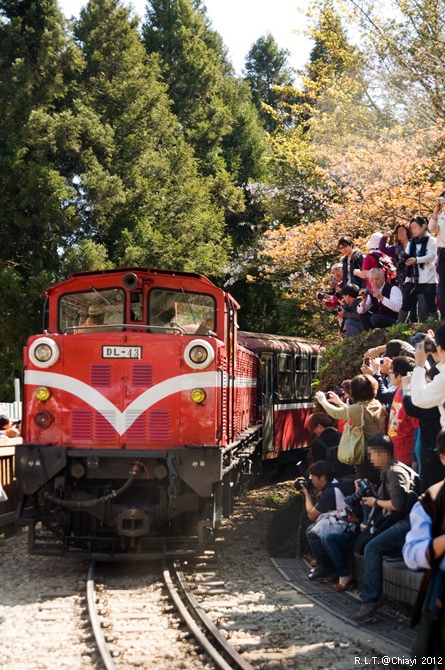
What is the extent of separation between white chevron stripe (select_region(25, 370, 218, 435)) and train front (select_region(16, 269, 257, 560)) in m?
0.01

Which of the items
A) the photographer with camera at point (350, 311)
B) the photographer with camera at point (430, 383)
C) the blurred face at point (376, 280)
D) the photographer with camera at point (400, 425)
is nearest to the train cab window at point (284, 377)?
the photographer with camera at point (350, 311)

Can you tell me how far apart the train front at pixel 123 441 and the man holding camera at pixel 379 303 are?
3.21 m

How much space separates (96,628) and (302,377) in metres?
14.2

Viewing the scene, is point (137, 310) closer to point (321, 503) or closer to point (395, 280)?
point (321, 503)

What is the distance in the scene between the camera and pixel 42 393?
10.2 meters

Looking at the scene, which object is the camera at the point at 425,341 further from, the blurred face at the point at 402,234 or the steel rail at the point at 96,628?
the blurred face at the point at 402,234

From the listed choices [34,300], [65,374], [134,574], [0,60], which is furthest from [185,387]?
[0,60]

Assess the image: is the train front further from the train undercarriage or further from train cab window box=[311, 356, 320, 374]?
train cab window box=[311, 356, 320, 374]

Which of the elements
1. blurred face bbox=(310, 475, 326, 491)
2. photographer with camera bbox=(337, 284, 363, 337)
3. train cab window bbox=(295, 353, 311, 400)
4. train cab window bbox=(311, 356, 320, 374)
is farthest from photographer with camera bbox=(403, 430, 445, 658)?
train cab window bbox=(311, 356, 320, 374)

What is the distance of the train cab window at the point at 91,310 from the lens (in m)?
10.9

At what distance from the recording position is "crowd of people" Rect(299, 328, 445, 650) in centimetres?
761

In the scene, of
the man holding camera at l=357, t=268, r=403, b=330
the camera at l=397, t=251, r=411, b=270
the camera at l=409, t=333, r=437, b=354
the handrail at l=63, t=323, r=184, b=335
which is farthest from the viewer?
the man holding camera at l=357, t=268, r=403, b=330

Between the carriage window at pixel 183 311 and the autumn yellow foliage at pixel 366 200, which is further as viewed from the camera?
the autumn yellow foliage at pixel 366 200

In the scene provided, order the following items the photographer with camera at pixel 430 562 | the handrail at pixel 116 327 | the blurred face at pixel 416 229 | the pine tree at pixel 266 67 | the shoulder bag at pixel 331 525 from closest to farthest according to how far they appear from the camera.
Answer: the photographer with camera at pixel 430 562, the shoulder bag at pixel 331 525, the handrail at pixel 116 327, the blurred face at pixel 416 229, the pine tree at pixel 266 67
